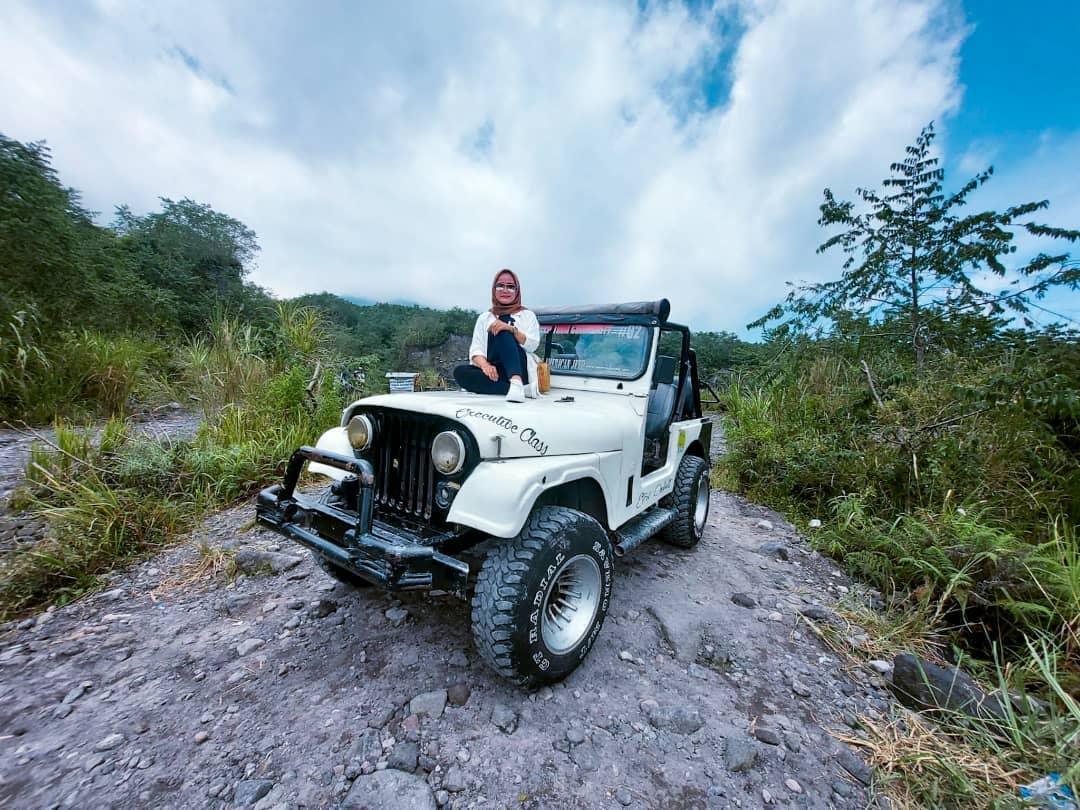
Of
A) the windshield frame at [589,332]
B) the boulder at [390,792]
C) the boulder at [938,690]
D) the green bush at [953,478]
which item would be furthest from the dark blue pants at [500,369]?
the green bush at [953,478]

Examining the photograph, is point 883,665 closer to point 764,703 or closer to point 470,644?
point 764,703

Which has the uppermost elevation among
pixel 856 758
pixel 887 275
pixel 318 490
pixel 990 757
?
pixel 887 275

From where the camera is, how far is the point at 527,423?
204 centimetres

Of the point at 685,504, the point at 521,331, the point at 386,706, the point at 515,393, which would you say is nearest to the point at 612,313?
the point at 521,331

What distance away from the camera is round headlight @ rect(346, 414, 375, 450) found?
2.19m

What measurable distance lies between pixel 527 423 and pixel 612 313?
149cm

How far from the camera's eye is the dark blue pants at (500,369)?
285 centimetres

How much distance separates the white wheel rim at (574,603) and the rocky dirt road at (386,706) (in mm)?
222

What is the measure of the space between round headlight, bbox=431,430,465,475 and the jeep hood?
78mm

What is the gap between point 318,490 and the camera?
3.99 meters

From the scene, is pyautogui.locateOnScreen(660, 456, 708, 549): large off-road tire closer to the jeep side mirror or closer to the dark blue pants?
the jeep side mirror

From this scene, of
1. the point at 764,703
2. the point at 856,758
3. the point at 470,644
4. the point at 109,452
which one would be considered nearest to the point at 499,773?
the point at 470,644

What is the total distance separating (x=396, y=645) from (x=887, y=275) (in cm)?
765

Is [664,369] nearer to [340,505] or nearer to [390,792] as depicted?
[340,505]
